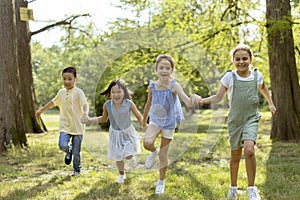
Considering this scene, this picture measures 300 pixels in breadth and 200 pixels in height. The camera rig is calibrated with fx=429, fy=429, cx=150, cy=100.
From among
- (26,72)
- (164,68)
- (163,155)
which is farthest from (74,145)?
(26,72)

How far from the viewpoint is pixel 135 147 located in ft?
19.2

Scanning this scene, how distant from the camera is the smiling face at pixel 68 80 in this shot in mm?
6363

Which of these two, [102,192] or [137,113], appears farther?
[137,113]

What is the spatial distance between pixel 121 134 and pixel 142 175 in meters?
0.80

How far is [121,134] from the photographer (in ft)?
19.1

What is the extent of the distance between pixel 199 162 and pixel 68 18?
10.9 m

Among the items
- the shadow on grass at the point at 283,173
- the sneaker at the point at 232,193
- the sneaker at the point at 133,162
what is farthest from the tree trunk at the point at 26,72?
the sneaker at the point at 232,193

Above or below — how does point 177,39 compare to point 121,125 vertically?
above

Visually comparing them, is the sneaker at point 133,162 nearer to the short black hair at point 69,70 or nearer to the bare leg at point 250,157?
the short black hair at point 69,70

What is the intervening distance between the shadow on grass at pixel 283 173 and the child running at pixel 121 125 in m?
1.83

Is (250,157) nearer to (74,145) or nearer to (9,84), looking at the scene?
(74,145)

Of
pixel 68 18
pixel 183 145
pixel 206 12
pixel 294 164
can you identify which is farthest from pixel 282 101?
pixel 68 18

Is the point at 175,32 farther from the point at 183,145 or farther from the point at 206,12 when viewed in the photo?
the point at 183,145

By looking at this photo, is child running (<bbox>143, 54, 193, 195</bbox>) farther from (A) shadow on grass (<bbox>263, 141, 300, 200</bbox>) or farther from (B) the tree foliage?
(B) the tree foliage
